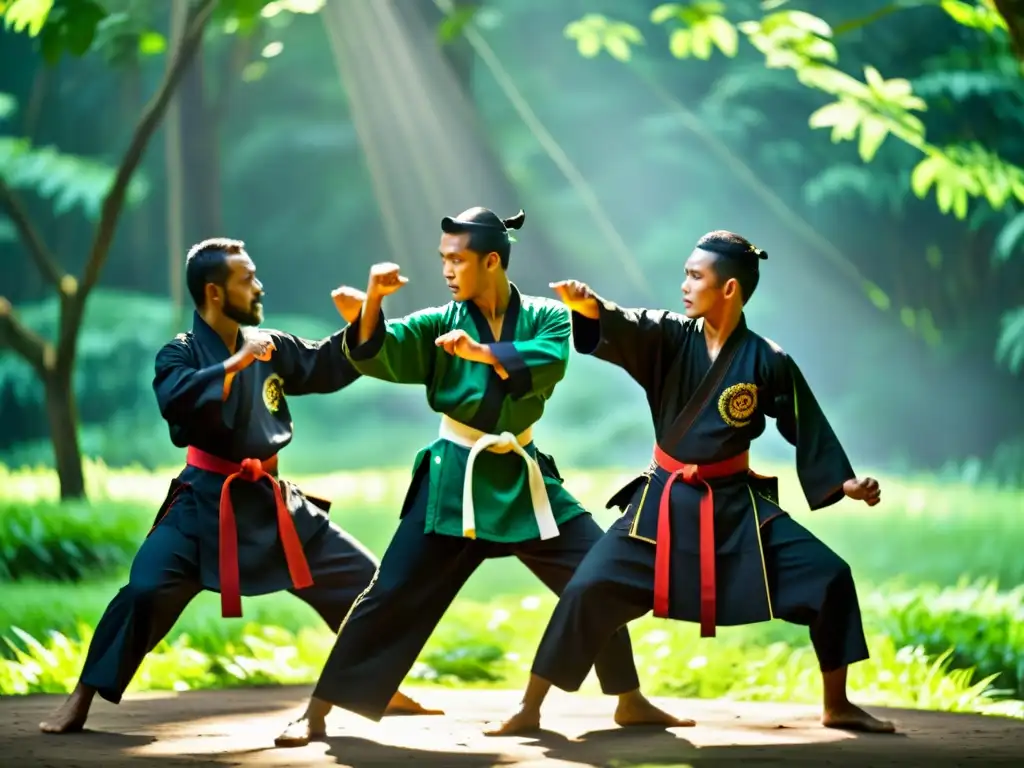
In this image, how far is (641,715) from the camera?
4.18 meters

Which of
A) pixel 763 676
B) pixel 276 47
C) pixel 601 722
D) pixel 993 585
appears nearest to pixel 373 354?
pixel 601 722

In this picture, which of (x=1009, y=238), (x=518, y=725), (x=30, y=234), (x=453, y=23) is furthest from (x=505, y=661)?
(x=1009, y=238)

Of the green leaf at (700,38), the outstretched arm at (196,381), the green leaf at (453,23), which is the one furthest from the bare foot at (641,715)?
the green leaf at (453,23)

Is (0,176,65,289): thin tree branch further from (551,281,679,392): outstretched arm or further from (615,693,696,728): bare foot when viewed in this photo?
(615,693,696,728): bare foot

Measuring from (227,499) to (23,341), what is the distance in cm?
341

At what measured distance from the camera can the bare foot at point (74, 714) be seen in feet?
13.2

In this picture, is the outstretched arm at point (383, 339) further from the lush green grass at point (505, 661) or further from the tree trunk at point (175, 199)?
the tree trunk at point (175, 199)

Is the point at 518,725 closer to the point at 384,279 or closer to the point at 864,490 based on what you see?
the point at 864,490

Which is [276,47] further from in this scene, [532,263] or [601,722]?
[601,722]

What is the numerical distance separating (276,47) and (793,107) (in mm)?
3662

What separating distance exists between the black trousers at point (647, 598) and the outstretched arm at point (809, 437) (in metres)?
0.14

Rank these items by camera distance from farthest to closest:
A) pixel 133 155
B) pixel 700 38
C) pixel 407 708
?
pixel 133 155 → pixel 700 38 → pixel 407 708

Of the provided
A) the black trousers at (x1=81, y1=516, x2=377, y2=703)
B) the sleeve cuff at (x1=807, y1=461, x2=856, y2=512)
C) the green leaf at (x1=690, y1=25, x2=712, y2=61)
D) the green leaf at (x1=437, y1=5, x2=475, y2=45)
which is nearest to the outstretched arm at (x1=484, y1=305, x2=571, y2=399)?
the sleeve cuff at (x1=807, y1=461, x2=856, y2=512)

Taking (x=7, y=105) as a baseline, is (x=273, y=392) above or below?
below
